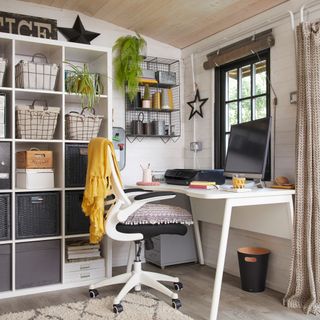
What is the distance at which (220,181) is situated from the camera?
345cm

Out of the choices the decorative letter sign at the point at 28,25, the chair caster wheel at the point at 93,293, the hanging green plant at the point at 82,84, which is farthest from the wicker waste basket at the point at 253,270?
the decorative letter sign at the point at 28,25

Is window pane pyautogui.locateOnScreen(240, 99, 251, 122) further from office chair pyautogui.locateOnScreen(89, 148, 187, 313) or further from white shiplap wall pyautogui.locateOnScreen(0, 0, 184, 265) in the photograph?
office chair pyautogui.locateOnScreen(89, 148, 187, 313)

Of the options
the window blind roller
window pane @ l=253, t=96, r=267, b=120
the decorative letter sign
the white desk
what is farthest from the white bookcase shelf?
window pane @ l=253, t=96, r=267, b=120

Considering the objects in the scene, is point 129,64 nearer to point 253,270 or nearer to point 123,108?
point 123,108

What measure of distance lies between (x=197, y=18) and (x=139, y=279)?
2257 millimetres

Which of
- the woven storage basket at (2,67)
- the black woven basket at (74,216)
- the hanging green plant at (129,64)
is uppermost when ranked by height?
the hanging green plant at (129,64)

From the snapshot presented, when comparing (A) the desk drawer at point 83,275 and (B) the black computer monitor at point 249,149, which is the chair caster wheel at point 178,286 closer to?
(A) the desk drawer at point 83,275

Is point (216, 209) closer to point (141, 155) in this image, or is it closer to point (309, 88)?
point (141, 155)

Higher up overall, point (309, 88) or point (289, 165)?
point (309, 88)

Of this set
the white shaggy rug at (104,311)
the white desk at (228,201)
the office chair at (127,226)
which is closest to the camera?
the white desk at (228,201)

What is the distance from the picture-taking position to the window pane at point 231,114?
152 inches

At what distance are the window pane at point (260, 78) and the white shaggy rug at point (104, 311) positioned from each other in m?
1.91

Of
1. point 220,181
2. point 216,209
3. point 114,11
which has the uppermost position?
point 114,11

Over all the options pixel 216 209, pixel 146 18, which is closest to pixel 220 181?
pixel 216 209
